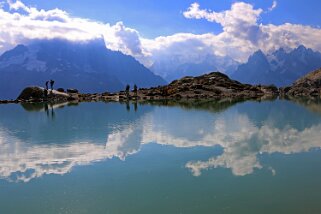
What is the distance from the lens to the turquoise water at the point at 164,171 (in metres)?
29.1

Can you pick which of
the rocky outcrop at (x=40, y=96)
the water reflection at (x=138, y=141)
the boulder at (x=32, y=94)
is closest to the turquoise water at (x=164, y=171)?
the water reflection at (x=138, y=141)

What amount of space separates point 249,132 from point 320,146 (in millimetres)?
15474

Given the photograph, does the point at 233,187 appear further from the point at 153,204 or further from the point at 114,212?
the point at 114,212

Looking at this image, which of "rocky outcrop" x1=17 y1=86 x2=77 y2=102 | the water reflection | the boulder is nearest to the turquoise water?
the water reflection

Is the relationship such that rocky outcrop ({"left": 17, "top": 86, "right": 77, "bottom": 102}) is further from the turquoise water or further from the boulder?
the turquoise water

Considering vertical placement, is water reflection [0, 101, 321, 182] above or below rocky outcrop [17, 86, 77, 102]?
below

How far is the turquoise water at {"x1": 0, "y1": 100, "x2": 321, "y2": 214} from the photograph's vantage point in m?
29.1

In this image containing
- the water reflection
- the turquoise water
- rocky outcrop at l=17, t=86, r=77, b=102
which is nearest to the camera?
the turquoise water

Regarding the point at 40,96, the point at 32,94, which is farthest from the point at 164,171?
the point at 32,94

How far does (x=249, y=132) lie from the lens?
64562 mm

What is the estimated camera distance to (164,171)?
127 ft

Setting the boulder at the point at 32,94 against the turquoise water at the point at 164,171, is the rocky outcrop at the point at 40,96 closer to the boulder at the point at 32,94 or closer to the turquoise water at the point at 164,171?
the boulder at the point at 32,94

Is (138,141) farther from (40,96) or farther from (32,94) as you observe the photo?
(32,94)

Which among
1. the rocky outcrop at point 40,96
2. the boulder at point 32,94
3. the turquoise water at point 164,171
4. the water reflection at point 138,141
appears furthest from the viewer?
the boulder at point 32,94
